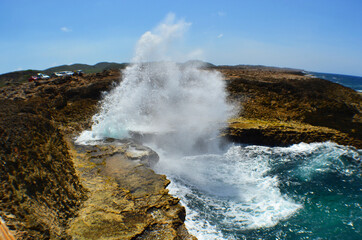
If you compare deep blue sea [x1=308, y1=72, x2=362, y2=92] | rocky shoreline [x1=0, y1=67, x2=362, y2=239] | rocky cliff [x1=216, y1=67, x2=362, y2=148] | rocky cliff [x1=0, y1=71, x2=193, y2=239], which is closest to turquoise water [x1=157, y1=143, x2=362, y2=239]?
rocky cliff [x1=216, y1=67, x2=362, y2=148]

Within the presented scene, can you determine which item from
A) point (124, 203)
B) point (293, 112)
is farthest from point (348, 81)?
point (124, 203)

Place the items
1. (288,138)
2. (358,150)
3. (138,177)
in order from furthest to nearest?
1. (288,138)
2. (358,150)
3. (138,177)

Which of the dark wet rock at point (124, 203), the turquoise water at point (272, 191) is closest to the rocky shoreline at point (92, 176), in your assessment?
the dark wet rock at point (124, 203)

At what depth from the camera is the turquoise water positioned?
4492mm

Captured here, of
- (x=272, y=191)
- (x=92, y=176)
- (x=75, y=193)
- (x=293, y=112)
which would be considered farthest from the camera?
(x=293, y=112)

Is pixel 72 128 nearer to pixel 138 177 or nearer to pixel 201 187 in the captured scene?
pixel 138 177

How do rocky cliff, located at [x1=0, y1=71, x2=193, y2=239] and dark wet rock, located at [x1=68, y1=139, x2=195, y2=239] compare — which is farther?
dark wet rock, located at [x1=68, y1=139, x2=195, y2=239]

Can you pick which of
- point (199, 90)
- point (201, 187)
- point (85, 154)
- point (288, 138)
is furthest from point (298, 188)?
point (199, 90)

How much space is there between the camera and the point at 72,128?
8.91 m

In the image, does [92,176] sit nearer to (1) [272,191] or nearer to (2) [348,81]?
(1) [272,191]

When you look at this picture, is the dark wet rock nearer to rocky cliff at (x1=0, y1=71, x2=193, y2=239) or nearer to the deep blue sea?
rocky cliff at (x1=0, y1=71, x2=193, y2=239)

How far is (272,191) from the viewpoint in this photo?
19.7 ft

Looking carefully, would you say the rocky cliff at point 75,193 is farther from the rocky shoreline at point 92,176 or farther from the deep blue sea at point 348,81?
the deep blue sea at point 348,81

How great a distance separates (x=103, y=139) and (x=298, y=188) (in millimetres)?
6144
